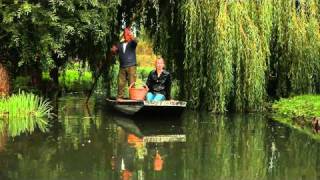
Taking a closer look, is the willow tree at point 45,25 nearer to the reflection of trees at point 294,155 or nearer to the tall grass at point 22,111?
the tall grass at point 22,111

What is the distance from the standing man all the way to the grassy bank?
4.06 m

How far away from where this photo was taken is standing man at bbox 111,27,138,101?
54.5ft

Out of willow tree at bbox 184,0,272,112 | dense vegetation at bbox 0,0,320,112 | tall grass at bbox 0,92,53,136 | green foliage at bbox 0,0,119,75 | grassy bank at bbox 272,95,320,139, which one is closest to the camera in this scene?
tall grass at bbox 0,92,53,136

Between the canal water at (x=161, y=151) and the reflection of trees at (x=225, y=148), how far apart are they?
13mm

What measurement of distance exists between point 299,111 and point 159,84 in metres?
3.60

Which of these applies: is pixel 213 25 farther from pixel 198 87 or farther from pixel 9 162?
pixel 9 162

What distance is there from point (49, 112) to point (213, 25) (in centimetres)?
488

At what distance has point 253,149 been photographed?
1045cm

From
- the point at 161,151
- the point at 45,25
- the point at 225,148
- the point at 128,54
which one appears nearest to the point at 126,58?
the point at 128,54

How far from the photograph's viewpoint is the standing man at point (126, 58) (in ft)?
54.5

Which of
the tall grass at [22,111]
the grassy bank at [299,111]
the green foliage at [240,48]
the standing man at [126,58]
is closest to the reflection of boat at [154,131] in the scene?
the tall grass at [22,111]

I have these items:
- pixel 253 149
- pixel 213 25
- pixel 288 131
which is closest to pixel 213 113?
pixel 213 25

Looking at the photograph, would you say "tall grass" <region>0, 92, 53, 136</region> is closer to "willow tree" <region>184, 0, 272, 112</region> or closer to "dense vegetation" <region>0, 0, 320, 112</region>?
"dense vegetation" <region>0, 0, 320, 112</region>

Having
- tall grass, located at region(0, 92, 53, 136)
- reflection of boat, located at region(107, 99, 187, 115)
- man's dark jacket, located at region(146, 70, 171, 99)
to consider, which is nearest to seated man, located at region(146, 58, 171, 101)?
man's dark jacket, located at region(146, 70, 171, 99)
